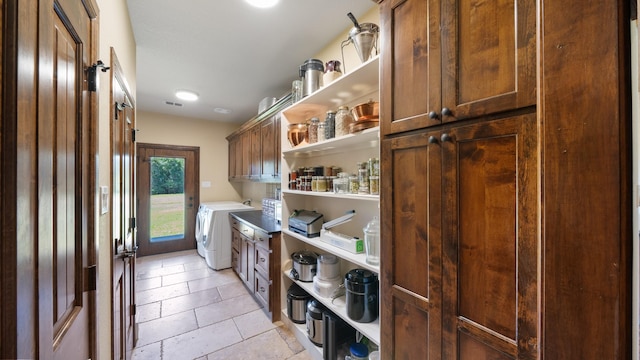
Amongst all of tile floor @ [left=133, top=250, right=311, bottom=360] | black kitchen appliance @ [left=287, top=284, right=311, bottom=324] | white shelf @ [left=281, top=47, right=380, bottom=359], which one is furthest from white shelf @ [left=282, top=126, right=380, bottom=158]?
tile floor @ [left=133, top=250, right=311, bottom=360]

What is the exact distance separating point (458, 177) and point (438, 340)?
0.66 metres

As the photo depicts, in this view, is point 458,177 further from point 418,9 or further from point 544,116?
point 418,9

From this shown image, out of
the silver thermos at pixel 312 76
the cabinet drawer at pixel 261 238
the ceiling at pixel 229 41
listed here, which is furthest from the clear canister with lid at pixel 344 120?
the cabinet drawer at pixel 261 238

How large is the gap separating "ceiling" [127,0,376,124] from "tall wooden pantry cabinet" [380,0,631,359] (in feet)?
2.98

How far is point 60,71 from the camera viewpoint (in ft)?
2.27

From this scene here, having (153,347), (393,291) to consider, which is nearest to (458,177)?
(393,291)

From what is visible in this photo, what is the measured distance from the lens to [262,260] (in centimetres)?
254

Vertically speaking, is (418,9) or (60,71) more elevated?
(418,9)

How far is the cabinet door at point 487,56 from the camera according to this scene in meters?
0.73

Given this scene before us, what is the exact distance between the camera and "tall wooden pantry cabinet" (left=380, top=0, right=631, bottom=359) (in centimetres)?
59

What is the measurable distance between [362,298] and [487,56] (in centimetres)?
141

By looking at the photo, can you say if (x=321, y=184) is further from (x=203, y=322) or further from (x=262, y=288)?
(x=203, y=322)

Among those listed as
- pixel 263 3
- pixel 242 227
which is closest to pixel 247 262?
pixel 242 227

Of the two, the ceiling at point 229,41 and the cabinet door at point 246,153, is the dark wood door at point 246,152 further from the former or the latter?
the ceiling at point 229,41
